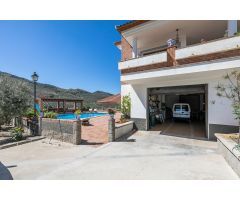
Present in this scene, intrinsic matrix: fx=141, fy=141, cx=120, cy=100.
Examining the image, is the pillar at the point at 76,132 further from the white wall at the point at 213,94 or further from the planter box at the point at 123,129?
the white wall at the point at 213,94

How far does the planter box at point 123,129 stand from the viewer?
8.58m

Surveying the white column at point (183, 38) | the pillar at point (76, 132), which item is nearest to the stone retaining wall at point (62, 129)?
the pillar at point (76, 132)

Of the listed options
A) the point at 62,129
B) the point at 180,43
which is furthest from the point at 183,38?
the point at 62,129

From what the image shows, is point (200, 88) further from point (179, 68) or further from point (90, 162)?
point (90, 162)

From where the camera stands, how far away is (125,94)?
11.8 metres

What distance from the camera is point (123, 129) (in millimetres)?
9344

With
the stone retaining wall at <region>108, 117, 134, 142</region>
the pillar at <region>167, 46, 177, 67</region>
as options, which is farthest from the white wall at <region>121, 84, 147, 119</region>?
the pillar at <region>167, 46, 177, 67</region>

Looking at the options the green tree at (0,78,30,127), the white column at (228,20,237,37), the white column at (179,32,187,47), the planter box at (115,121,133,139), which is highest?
the white column at (179,32,187,47)

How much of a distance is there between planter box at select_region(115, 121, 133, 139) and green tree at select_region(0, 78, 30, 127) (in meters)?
7.20

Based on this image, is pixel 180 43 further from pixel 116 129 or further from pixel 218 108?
pixel 116 129

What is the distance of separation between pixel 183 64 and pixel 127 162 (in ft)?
19.1

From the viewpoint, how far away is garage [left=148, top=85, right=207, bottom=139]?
31.4 ft

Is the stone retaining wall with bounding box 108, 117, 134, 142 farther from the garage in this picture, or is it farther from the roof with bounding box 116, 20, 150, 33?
the roof with bounding box 116, 20, 150, 33

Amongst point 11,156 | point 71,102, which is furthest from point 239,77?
point 71,102
